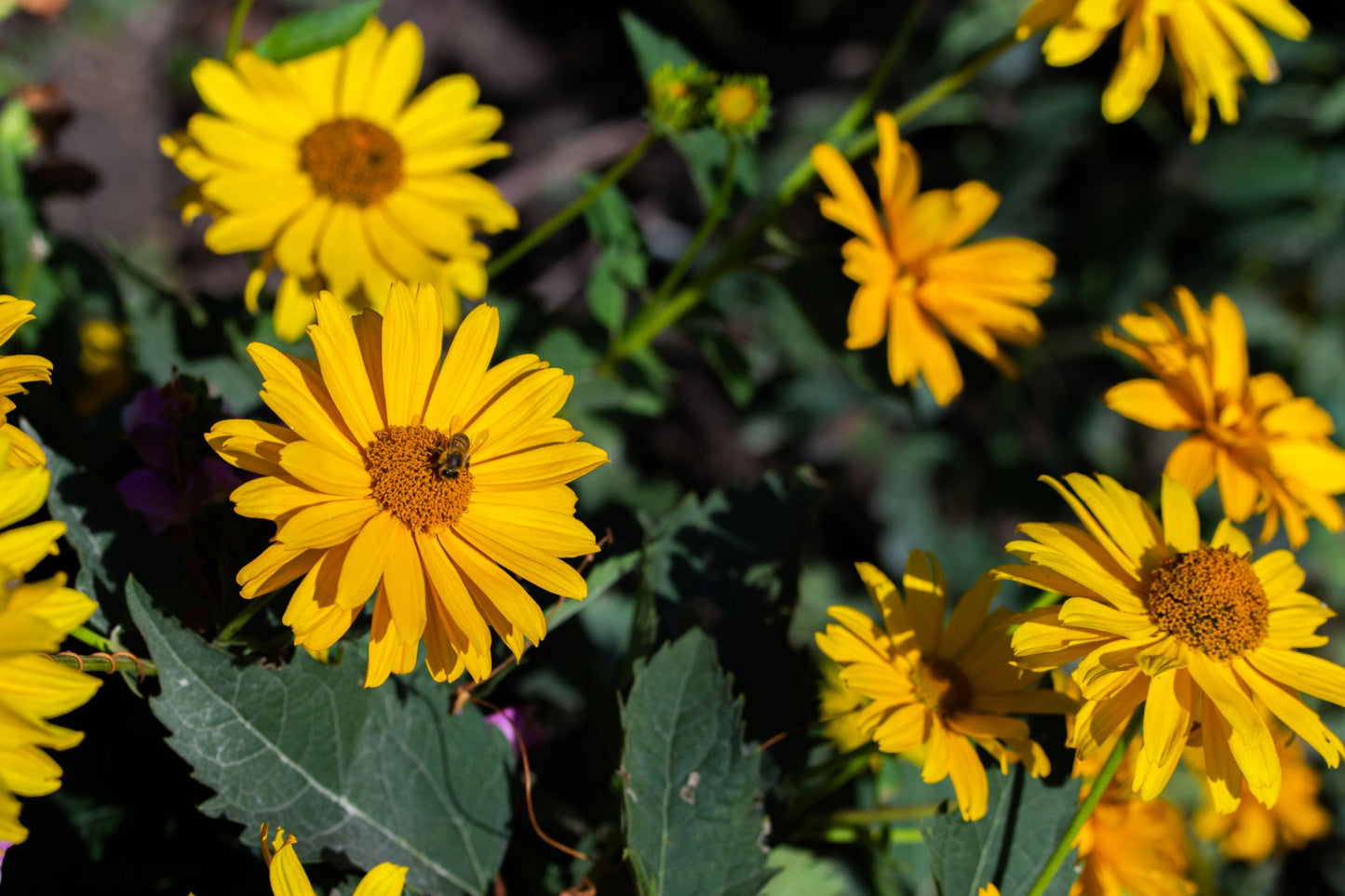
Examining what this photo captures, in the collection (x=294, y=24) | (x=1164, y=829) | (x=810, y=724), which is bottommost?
(x=1164, y=829)

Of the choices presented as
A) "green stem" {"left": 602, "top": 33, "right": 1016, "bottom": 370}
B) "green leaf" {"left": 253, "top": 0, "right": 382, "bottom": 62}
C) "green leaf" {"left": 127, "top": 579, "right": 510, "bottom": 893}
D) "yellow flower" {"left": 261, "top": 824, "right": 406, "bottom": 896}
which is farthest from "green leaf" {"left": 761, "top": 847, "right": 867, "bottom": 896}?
"green leaf" {"left": 253, "top": 0, "right": 382, "bottom": 62}

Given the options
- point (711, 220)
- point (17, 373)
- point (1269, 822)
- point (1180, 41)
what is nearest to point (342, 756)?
point (17, 373)

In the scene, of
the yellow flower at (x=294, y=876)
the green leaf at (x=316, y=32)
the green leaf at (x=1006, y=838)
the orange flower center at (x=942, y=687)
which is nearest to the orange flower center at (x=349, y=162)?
the green leaf at (x=316, y=32)

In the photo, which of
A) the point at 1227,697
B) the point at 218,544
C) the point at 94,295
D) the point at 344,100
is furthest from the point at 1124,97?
the point at 94,295

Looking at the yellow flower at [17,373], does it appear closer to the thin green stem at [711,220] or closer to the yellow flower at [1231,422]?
the thin green stem at [711,220]

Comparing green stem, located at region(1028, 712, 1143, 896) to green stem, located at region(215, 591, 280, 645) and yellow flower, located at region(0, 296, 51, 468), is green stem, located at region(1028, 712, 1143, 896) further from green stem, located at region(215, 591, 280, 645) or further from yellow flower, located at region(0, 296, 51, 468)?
yellow flower, located at region(0, 296, 51, 468)

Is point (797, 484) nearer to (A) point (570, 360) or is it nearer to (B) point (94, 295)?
(A) point (570, 360)

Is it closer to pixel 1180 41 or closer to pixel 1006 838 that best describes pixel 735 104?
pixel 1180 41
